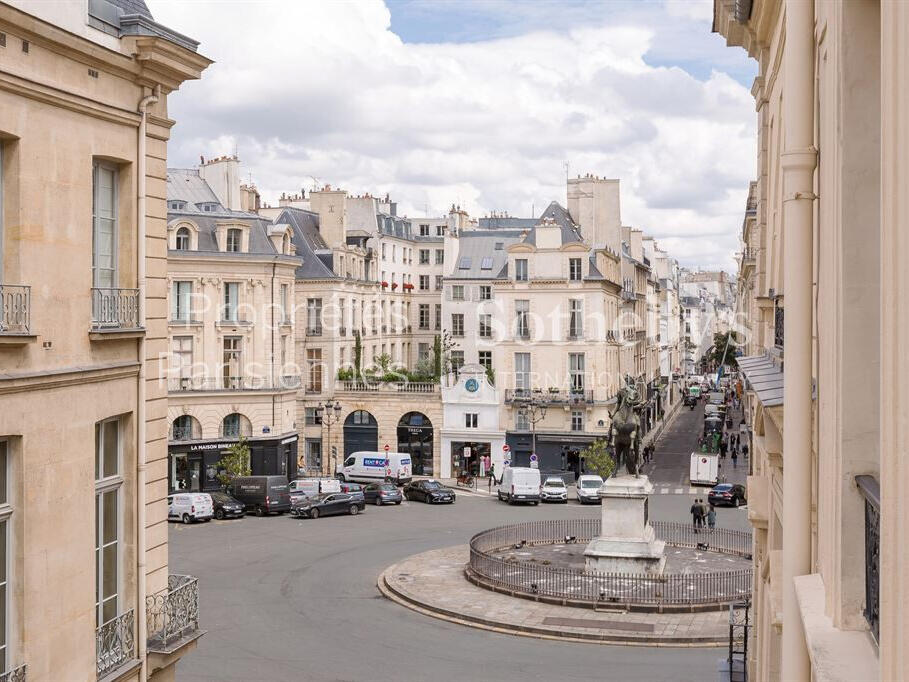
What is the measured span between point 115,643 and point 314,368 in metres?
48.7

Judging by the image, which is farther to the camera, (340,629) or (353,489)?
(353,489)

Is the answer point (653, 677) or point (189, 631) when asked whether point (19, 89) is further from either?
point (653, 677)

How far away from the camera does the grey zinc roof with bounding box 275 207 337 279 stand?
60.1 metres

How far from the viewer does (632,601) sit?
26.3 metres

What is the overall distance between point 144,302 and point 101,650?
370 cm

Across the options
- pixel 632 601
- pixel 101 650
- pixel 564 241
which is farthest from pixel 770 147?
pixel 564 241

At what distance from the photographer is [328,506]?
142 feet

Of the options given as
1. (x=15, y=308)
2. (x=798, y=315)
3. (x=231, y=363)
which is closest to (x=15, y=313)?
(x=15, y=308)

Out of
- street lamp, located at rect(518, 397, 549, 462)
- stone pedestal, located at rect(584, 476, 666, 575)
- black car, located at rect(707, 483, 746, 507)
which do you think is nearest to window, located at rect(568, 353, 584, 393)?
street lamp, located at rect(518, 397, 549, 462)

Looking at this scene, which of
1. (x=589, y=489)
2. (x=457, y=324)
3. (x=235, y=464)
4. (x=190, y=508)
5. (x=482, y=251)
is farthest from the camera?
(x=482, y=251)

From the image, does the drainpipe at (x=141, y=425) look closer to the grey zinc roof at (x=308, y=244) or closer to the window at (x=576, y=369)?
the window at (x=576, y=369)

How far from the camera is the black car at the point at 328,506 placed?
4288 centimetres

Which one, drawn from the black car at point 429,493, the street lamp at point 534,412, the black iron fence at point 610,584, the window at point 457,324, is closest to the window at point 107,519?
the black iron fence at point 610,584

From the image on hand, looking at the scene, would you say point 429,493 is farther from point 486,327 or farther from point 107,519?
point 107,519
